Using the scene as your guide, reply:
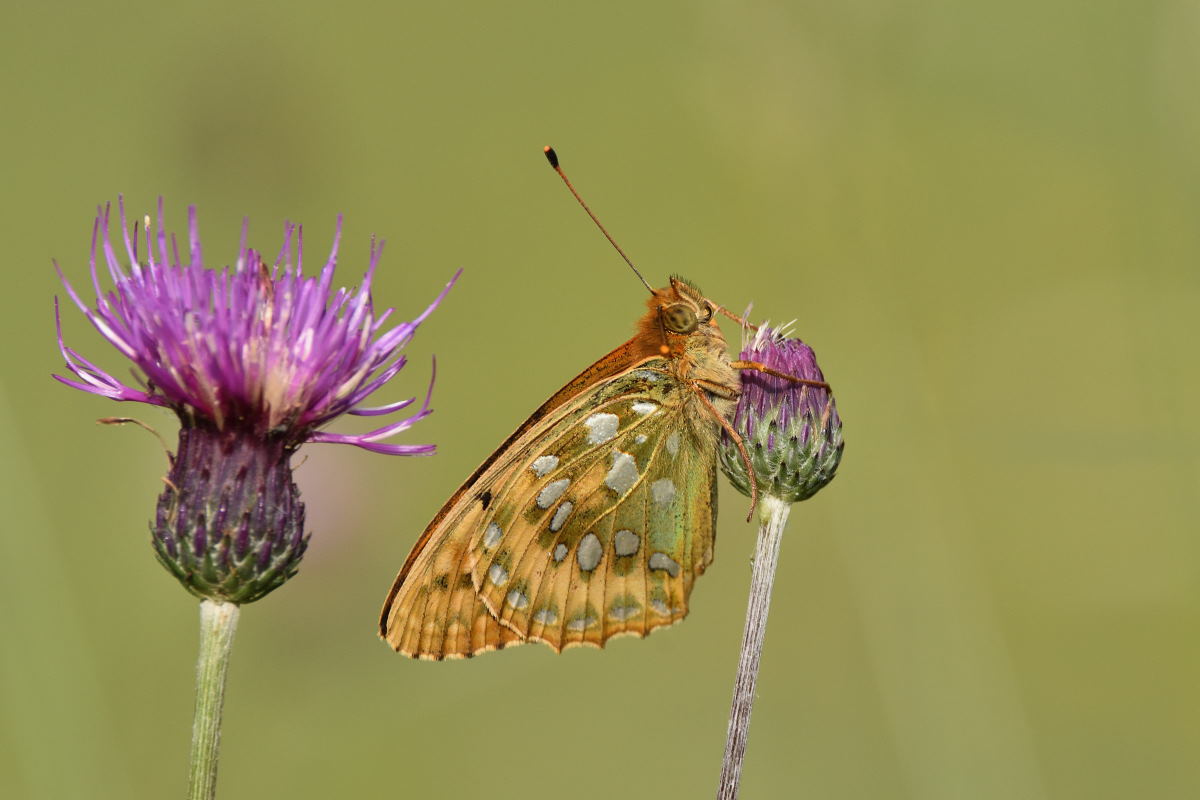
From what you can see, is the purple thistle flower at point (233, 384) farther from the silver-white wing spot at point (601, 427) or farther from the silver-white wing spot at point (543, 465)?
the silver-white wing spot at point (601, 427)

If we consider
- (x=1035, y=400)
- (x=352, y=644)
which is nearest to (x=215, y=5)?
(x=352, y=644)

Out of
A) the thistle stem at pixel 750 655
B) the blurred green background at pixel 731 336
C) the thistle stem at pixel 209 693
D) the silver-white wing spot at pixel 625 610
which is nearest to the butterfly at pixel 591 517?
the silver-white wing spot at pixel 625 610

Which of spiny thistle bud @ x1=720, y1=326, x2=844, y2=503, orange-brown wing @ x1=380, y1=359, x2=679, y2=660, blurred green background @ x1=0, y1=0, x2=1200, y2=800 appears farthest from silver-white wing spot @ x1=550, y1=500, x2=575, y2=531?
Answer: blurred green background @ x1=0, y1=0, x2=1200, y2=800

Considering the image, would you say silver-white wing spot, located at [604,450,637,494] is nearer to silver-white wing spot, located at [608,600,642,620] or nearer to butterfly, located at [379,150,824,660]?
butterfly, located at [379,150,824,660]

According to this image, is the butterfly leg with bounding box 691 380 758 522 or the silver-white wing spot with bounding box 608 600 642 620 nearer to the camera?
the butterfly leg with bounding box 691 380 758 522

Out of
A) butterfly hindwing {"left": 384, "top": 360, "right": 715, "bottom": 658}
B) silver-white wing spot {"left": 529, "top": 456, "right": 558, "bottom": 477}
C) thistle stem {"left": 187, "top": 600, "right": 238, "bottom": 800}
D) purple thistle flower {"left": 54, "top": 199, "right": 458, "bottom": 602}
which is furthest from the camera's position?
silver-white wing spot {"left": 529, "top": 456, "right": 558, "bottom": 477}

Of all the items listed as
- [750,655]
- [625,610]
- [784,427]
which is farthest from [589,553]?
[750,655]

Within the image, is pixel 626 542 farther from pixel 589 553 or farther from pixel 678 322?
pixel 678 322
